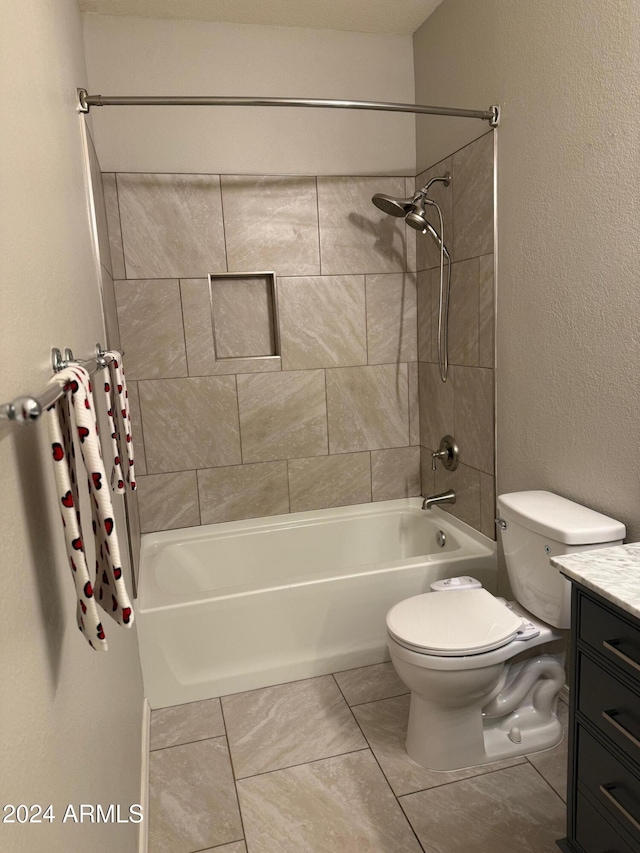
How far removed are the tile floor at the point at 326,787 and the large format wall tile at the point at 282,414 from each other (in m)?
1.19

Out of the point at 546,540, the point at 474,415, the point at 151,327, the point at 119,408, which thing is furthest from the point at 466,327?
the point at 119,408

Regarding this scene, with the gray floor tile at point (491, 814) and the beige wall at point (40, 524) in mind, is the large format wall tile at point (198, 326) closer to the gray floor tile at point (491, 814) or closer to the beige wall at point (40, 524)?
the beige wall at point (40, 524)

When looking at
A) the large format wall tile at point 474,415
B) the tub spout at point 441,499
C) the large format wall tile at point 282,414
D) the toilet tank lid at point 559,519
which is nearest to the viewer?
the toilet tank lid at point 559,519

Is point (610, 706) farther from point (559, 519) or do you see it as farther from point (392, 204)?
point (392, 204)

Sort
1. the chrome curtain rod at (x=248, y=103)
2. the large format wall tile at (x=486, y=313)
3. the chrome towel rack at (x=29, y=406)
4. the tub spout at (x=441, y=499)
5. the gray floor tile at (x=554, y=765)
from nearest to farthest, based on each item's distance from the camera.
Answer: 1. the chrome towel rack at (x=29, y=406)
2. the gray floor tile at (x=554, y=765)
3. the chrome curtain rod at (x=248, y=103)
4. the large format wall tile at (x=486, y=313)
5. the tub spout at (x=441, y=499)

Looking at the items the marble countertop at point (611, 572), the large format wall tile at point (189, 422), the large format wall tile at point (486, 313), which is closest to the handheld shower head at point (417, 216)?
the large format wall tile at point (486, 313)

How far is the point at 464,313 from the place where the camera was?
264 cm

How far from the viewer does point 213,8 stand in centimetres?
253

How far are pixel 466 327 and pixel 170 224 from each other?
1.44 m

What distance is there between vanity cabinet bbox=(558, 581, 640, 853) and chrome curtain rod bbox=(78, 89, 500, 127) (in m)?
1.78

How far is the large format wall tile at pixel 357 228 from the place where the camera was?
9.57 feet

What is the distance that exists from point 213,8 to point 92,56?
22.1 inches

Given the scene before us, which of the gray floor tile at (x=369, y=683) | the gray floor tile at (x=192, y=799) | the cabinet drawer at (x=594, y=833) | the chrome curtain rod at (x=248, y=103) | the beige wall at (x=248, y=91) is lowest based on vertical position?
the gray floor tile at (x=192, y=799)

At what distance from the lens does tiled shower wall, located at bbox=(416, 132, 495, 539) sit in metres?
2.43
